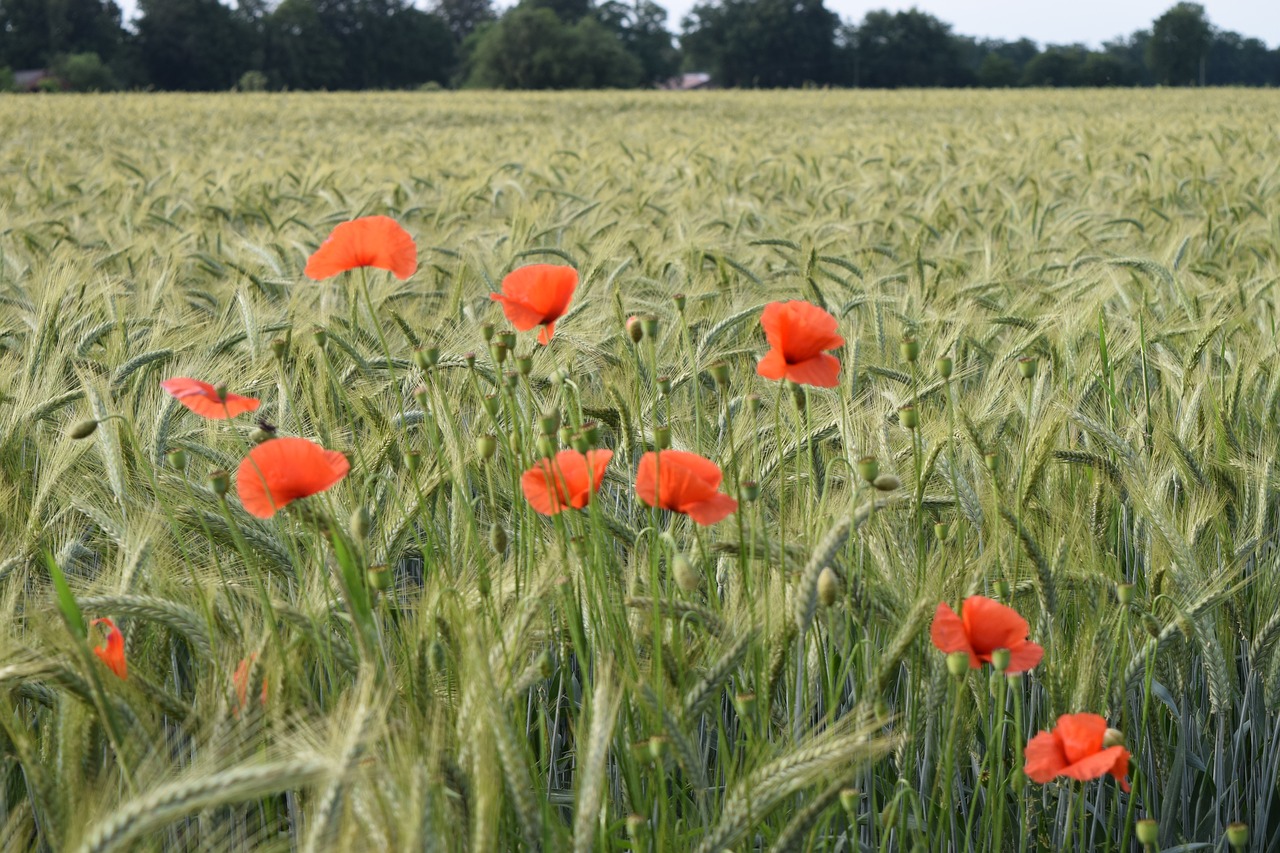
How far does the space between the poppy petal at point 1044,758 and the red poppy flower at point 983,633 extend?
6cm

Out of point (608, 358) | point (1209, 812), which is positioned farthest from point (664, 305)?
point (1209, 812)

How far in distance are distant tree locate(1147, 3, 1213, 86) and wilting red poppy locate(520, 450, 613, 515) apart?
76.5 m

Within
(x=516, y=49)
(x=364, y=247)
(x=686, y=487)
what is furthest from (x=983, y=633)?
(x=516, y=49)

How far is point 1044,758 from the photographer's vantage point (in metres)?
0.99

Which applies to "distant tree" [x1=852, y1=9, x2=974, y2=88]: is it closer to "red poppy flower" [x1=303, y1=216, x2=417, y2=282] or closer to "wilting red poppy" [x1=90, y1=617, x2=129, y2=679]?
"red poppy flower" [x1=303, y1=216, x2=417, y2=282]

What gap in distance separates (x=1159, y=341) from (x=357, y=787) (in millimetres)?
1820

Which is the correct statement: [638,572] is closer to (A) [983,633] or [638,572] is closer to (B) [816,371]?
(B) [816,371]

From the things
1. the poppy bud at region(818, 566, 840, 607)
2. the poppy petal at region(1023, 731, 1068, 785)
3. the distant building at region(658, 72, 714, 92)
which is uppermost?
the distant building at region(658, 72, 714, 92)

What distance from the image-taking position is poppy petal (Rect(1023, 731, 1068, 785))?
38.3 inches

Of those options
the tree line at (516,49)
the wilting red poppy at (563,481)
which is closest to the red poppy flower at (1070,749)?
the wilting red poppy at (563,481)

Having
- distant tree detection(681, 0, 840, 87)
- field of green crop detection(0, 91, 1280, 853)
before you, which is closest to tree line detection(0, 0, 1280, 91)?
distant tree detection(681, 0, 840, 87)

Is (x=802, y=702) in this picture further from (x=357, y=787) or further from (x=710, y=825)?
(x=357, y=787)

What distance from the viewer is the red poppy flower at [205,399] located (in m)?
1.21

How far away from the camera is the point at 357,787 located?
0.78 metres
